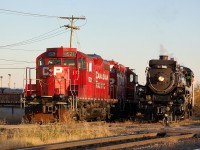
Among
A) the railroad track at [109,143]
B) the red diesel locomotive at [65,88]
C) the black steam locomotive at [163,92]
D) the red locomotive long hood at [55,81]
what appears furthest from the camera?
the black steam locomotive at [163,92]

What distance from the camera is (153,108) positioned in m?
24.9

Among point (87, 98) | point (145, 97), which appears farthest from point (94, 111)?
point (145, 97)

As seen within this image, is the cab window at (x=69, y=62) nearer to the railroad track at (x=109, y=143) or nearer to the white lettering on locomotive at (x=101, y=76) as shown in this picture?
the white lettering on locomotive at (x=101, y=76)

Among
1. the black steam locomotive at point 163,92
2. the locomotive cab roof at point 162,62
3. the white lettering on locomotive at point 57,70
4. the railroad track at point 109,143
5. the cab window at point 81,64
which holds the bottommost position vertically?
the railroad track at point 109,143

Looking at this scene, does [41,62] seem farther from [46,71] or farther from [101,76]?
[101,76]

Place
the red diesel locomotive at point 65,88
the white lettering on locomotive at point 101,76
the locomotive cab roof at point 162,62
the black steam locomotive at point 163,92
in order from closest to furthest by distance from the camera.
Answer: the red diesel locomotive at point 65,88 → the black steam locomotive at point 163,92 → the locomotive cab roof at point 162,62 → the white lettering on locomotive at point 101,76

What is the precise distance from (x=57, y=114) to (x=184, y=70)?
33.4ft

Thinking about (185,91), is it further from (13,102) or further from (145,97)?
(13,102)

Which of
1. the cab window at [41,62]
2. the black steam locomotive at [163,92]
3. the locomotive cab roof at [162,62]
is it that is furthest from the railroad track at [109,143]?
the cab window at [41,62]

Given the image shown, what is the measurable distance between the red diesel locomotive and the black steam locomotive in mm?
2690

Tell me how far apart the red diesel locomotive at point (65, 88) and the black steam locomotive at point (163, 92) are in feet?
8.83

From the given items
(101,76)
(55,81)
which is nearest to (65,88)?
(55,81)

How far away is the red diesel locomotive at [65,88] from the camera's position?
73.0 ft

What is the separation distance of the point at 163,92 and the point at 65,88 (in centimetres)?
579
